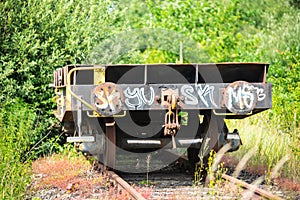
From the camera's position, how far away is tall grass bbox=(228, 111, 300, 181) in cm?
795

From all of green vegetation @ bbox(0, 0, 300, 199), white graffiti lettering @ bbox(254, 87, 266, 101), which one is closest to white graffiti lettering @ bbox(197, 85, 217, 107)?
white graffiti lettering @ bbox(254, 87, 266, 101)

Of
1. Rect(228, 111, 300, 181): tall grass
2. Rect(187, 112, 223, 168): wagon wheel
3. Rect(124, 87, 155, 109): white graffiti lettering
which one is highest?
Rect(124, 87, 155, 109): white graffiti lettering

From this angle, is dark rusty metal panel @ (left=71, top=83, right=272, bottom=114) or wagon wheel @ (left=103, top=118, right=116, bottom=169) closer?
dark rusty metal panel @ (left=71, top=83, right=272, bottom=114)

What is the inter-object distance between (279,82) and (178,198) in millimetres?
8367

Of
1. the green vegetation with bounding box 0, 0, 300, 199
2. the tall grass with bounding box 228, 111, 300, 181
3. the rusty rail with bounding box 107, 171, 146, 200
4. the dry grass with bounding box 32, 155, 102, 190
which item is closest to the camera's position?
the rusty rail with bounding box 107, 171, 146, 200

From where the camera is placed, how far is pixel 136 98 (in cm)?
722

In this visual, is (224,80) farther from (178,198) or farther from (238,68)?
(178,198)

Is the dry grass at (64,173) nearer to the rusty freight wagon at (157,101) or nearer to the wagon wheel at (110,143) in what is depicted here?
the wagon wheel at (110,143)

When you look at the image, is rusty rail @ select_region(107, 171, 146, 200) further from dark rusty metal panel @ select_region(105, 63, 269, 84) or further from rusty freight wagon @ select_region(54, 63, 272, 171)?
dark rusty metal panel @ select_region(105, 63, 269, 84)

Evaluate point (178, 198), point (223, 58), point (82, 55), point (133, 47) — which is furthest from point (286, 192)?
point (223, 58)

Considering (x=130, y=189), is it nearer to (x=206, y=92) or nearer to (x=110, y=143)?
(x=110, y=143)

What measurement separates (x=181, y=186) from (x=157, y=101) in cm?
112

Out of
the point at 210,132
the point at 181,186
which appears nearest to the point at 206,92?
the point at 210,132

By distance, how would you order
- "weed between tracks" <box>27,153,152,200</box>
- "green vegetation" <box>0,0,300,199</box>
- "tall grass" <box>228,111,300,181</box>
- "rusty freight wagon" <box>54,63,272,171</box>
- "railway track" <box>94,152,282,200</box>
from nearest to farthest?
"railway track" <box>94,152,282,200</box>
"weed between tracks" <box>27,153,152,200</box>
"rusty freight wagon" <box>54,63,272,171</box>
"green vegetation" <box>0,0,300,199</box>
"tall grass" <box>228,111,300,181</box>
